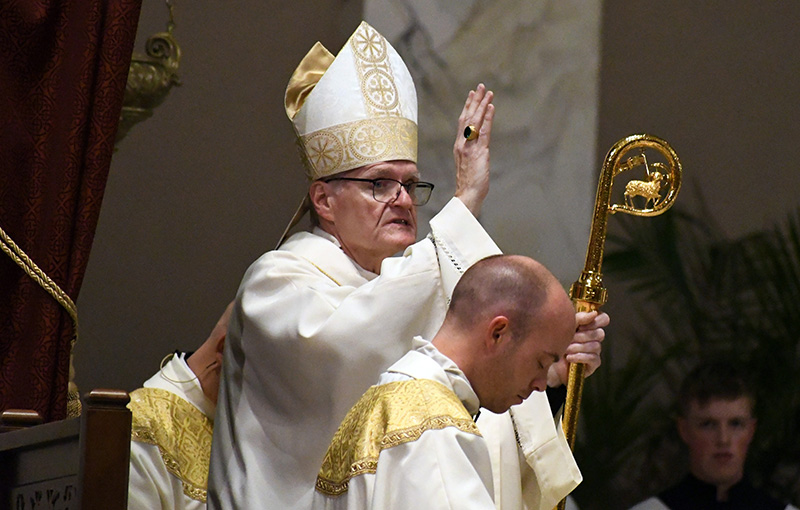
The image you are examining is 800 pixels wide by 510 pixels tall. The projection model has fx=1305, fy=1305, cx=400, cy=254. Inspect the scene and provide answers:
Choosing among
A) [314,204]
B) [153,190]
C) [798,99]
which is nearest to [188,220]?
[153,190]

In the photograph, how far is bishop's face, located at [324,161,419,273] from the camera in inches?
147

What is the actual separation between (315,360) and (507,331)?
829 mm

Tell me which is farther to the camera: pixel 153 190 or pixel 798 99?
pixel 798 99

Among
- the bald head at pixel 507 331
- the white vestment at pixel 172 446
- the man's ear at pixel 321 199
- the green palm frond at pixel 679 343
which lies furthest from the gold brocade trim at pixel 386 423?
the green palm frond at pixel 679 343

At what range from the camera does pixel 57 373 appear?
3166 mm

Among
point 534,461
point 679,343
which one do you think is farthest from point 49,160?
point 679,343

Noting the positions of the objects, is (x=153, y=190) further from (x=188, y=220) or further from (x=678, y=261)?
(x=678, y=261)

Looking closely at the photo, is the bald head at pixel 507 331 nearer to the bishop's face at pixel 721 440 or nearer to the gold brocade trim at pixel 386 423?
the gold brocade trim at pixel 386 423

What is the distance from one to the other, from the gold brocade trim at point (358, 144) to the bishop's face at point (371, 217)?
0.03 meters

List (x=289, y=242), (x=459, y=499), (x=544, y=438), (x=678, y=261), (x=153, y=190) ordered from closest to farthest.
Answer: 1. (x=459, y=499)
2. (x=544, y=438)
3. (x=289, y=242)
4. (x=153, y=190)
5. (x=678, y=261)

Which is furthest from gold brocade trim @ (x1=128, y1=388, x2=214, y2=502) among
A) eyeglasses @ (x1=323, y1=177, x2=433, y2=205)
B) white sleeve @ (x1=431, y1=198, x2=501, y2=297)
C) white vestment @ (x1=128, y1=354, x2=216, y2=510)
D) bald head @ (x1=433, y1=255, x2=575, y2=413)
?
bald head @ (x1=433, y1=255, x2=575, y2=413)

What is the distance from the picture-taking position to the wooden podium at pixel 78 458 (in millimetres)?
2188

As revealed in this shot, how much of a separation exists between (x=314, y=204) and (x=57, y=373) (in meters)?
1.02

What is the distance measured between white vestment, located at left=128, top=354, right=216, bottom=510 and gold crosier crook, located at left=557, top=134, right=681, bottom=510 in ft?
3.72
